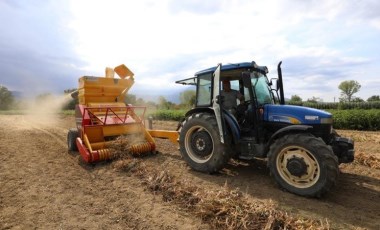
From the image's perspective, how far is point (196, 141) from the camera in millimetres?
5965

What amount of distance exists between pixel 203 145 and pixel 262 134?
1.24 m

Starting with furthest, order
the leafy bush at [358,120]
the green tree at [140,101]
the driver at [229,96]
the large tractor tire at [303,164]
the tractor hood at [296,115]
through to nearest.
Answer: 1. the green tree at [140,101]
2. the leafy bush at [358,120]
3. the driver at [229,96]
4. the tractor hood at [296,115]
5. the large tractor tire at [303,164]

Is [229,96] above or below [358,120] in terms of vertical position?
above

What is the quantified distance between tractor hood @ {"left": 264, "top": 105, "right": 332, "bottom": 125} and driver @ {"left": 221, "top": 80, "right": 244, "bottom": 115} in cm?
68

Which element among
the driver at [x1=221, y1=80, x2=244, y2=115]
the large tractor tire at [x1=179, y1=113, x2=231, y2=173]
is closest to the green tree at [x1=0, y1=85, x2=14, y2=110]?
the large tractor tire at [x1=179, y1=113, x2=231, y2=173]

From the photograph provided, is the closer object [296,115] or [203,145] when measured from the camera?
[296,115]

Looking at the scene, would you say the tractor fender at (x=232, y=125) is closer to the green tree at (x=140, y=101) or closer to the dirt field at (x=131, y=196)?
the dirt field at (x=131, y=196)

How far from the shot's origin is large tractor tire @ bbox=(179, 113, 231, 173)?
5492 mm

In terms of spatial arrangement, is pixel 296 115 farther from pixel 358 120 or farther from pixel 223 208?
pixel 358 120

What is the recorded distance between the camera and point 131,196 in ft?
14.8

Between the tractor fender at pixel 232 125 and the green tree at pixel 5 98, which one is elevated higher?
the green tree at pixel 5 98

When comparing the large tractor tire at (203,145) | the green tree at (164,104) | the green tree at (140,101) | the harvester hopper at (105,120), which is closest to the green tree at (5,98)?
the green tree at (164,104)

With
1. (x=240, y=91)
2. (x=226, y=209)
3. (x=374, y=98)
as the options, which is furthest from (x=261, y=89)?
(x=374, y=98)

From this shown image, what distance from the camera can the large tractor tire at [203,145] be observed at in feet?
18.0
